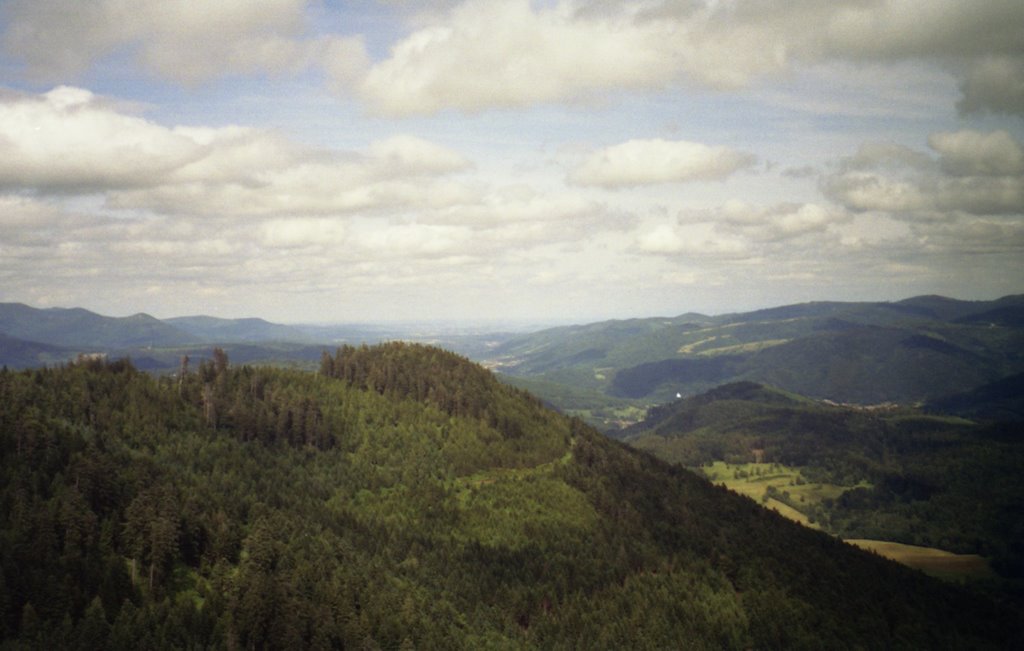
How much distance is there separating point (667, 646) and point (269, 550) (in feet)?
403

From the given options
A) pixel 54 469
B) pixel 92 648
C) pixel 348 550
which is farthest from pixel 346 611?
pixel 54 469

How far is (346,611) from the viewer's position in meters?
144

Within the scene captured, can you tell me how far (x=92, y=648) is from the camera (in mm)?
107750

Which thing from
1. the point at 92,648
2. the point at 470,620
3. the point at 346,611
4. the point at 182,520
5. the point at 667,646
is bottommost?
the point at 667,646

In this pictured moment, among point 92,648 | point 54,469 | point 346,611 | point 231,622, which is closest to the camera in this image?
point 92,648

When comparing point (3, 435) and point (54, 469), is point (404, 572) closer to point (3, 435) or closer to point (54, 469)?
point (54, 469)

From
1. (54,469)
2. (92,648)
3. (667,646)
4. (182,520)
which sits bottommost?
(667,646)

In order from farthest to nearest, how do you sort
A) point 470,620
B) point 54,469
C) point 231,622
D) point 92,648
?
point 470,620, point 54,469, point 231,622, point 92,648

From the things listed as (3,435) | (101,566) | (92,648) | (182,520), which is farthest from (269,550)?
(3,435)

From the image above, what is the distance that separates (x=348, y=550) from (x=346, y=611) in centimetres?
3861

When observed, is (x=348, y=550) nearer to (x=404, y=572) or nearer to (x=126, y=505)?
(x=404, y=572)

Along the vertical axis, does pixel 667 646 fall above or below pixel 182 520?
below

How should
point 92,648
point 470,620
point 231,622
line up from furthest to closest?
1. point 470,620
2. point 231,622
3. point 92,648

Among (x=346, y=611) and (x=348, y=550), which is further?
(x=348, y=550)
